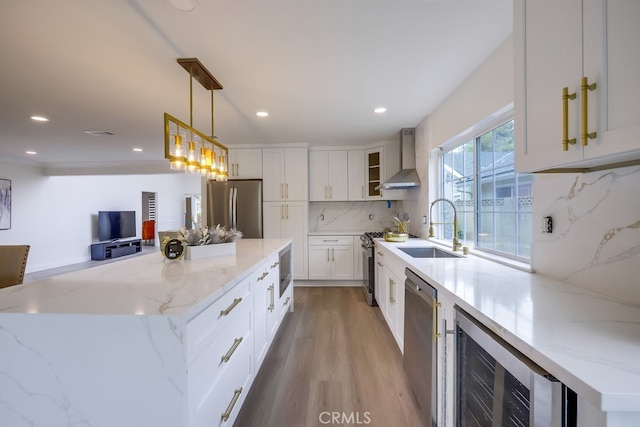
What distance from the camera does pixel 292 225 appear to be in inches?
174

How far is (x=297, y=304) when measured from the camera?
3605 millimetres

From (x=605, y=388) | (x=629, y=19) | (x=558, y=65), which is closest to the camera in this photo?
(x=605, y=388)

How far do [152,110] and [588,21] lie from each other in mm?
3530

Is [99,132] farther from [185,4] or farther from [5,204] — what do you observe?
[5,204]

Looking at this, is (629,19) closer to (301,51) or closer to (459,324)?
(459,324)

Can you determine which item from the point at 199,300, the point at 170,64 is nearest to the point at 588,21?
the point at 199,300

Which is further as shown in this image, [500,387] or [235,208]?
[235,208]

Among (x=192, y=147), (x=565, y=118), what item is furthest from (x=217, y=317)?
(x=565, y=118)

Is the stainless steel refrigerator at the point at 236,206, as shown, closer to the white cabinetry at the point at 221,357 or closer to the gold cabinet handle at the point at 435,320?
the white cabinetry at the point at 221,357

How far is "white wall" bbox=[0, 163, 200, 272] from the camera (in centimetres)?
571

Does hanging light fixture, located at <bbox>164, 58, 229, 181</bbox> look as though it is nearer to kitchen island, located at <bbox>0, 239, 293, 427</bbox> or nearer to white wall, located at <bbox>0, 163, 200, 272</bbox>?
kitchen island, located at <bbox>0, 239, 293, 427</bbox>

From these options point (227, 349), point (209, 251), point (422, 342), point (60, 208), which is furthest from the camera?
point (60, 208)

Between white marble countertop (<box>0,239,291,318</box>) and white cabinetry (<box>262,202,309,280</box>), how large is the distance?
2652 millimetres

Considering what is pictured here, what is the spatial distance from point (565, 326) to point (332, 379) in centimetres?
161
